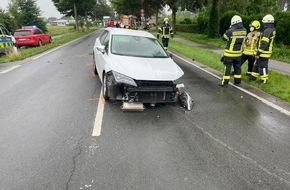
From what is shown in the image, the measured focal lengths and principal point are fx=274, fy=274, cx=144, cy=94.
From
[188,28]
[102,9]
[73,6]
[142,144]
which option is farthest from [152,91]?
[102,9]

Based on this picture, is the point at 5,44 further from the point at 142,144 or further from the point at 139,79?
the point at 142,144

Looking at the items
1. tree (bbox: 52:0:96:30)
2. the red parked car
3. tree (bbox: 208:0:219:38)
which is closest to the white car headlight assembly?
the red parked car

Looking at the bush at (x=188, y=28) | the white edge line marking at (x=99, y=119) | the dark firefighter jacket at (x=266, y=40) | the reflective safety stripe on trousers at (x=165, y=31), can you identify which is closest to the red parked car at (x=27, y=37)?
the reflective safety stripe on trousers at (x=165, y=31)

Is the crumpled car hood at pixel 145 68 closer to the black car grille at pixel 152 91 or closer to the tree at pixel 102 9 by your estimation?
the black car grille at pixel 152 91

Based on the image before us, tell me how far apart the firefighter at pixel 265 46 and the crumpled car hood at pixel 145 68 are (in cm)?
334

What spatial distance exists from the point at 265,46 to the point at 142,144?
5.74 m

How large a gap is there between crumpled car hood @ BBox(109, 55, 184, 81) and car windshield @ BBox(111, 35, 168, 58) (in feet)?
1.11

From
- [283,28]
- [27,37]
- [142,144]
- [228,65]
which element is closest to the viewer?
[142,144]

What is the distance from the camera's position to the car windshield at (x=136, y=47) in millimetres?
7162

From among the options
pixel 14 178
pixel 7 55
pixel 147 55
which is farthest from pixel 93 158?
pixel 7 55

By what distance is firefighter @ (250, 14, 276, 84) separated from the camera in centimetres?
820

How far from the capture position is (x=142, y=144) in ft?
14.8

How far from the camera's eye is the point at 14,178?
3533mm

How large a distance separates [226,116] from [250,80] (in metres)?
3.88
